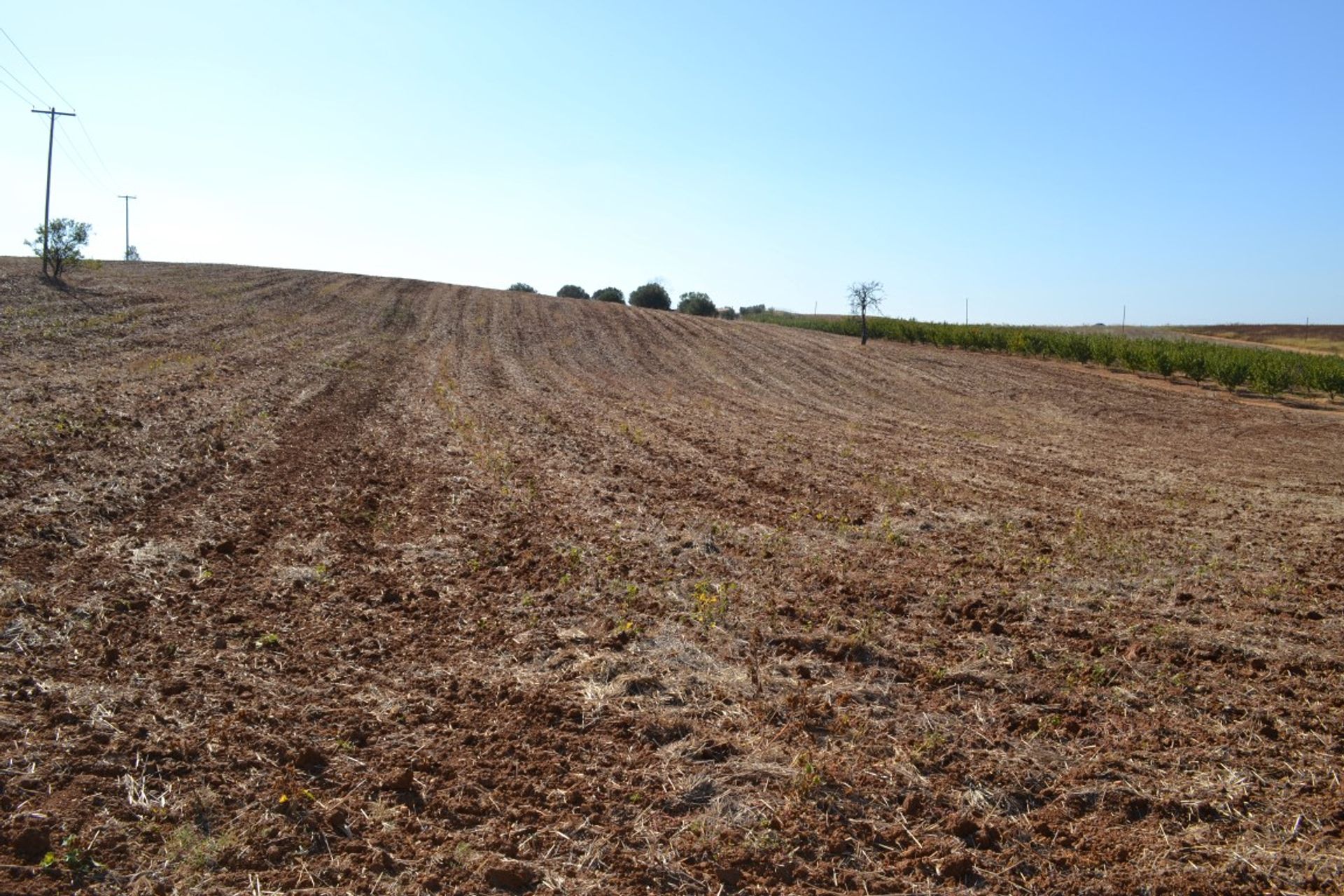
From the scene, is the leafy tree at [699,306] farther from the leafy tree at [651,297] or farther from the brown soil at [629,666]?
the brown soil at [629,666]

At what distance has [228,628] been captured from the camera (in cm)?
592

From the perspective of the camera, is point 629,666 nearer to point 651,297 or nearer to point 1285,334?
point 651,297

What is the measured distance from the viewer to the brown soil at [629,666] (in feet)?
12.8

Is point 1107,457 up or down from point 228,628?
up

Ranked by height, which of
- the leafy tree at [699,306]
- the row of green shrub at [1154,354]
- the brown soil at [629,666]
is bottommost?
the brown soil at [629,666]

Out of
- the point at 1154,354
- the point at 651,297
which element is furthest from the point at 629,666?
the point at 651,297

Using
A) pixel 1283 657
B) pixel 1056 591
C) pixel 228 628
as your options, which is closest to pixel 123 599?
pixel 228 628

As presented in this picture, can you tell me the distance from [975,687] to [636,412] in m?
13.1

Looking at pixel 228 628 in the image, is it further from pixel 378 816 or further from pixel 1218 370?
pixel 1218 370

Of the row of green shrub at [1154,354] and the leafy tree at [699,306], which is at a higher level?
the leafy tree at [699,306]

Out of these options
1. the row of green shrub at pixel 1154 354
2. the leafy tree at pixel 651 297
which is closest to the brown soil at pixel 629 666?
the row of green shrub at pixel 1154 354

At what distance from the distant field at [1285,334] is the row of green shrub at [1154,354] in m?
28.1

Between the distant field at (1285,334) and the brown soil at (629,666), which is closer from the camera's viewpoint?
the brown soil at (629,666)

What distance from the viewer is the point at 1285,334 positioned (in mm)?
73125
